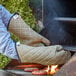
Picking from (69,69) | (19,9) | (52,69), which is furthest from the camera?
(19,9)

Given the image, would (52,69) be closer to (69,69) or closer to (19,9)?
(69,69)

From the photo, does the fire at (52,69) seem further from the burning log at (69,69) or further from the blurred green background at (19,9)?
the blurred green background at (19,9)

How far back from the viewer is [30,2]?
152 inches

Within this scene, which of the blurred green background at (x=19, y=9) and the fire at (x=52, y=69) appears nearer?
the fire at (x=52, y=69)

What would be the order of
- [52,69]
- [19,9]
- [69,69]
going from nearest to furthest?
[69,69] → [52,69] → [19,9]

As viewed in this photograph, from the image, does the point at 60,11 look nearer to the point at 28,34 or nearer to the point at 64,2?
the point at 64,2

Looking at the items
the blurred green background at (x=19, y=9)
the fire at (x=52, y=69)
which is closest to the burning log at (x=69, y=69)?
the fire at (x=52, y=69)

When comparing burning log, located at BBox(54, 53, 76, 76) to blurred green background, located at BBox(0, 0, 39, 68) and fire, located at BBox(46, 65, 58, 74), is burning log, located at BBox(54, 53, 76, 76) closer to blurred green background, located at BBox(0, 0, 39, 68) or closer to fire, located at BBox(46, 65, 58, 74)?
fire, located at BBox(46, 65, 58, 74)

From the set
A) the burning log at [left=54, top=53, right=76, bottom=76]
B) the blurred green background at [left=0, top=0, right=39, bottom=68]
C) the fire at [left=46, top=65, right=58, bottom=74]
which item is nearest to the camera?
the burning log at [left=54, top=53, right=76, bottom=76]

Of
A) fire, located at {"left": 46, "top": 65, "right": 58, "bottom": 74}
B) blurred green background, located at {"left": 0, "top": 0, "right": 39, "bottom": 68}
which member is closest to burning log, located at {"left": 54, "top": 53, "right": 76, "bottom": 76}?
fire, located at {"left": 46, "top": 65, "right": 58, "bottom": 74}

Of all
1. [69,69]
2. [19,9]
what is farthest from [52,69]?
[19,9]

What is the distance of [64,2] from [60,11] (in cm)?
11

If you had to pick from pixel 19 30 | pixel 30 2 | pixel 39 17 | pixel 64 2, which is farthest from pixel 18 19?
pixel 30 2

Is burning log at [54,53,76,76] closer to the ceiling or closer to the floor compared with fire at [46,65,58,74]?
closer to the ceiling
